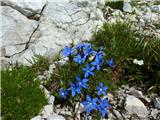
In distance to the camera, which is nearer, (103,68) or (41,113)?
(41,113)

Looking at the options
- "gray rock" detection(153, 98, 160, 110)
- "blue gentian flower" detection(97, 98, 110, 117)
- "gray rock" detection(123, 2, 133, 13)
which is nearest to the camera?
"blue gentian flower" detection(97, 98, 110, 117)

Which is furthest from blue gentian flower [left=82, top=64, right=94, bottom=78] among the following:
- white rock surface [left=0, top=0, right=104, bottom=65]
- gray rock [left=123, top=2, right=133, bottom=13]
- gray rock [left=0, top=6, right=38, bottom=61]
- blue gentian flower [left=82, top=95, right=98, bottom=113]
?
gray rock [left=123, top=2, right=133, bottom=13]

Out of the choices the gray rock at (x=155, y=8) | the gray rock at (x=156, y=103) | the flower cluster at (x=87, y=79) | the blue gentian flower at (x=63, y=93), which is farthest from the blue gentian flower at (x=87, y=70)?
the gray rock at (x=155, y=8)

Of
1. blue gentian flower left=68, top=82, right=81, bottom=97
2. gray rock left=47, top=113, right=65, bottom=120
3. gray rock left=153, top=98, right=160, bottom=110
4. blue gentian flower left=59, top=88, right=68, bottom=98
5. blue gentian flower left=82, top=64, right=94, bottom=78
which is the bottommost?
gray rock left=47, top=113, right=65, bottom=120

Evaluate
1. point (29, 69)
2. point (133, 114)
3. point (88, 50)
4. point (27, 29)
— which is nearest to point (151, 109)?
point (133, 114)

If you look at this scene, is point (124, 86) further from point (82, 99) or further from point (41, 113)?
point (41, 113)

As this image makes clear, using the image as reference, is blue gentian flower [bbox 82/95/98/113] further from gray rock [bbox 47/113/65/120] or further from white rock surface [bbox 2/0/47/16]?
white rock surface [bbox 2/0/47/16]
